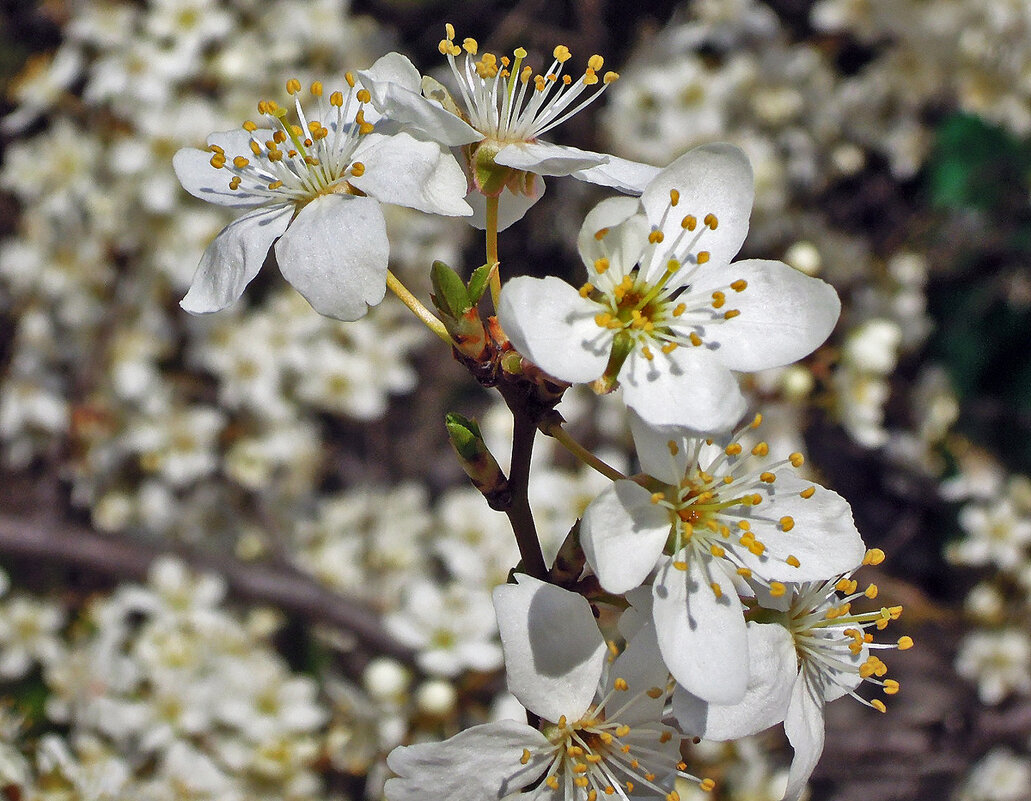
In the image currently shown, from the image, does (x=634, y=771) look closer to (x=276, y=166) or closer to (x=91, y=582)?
(x=276, y=166)

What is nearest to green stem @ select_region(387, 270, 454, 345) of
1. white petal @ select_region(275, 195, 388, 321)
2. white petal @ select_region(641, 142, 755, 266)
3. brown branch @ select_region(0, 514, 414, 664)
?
white petal @ select_region(275, 195, 388, 321)

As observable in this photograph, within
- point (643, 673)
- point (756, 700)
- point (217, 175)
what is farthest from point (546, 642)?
point (217, 175)

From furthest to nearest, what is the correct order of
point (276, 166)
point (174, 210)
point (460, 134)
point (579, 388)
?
point (579, 388), point (174, 210), point (276, 166), point (460, 134)

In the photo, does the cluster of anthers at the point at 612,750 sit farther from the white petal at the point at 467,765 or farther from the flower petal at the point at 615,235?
the flower petal at the point at 615,235

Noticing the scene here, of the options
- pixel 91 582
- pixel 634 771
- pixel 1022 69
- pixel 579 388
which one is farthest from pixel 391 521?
pixel 1022 69

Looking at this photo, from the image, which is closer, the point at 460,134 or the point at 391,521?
the point at 460,134

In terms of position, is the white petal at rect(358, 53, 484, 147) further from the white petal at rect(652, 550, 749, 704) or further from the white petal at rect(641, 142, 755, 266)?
the white petal at rect(652, 550, 749, 704)
